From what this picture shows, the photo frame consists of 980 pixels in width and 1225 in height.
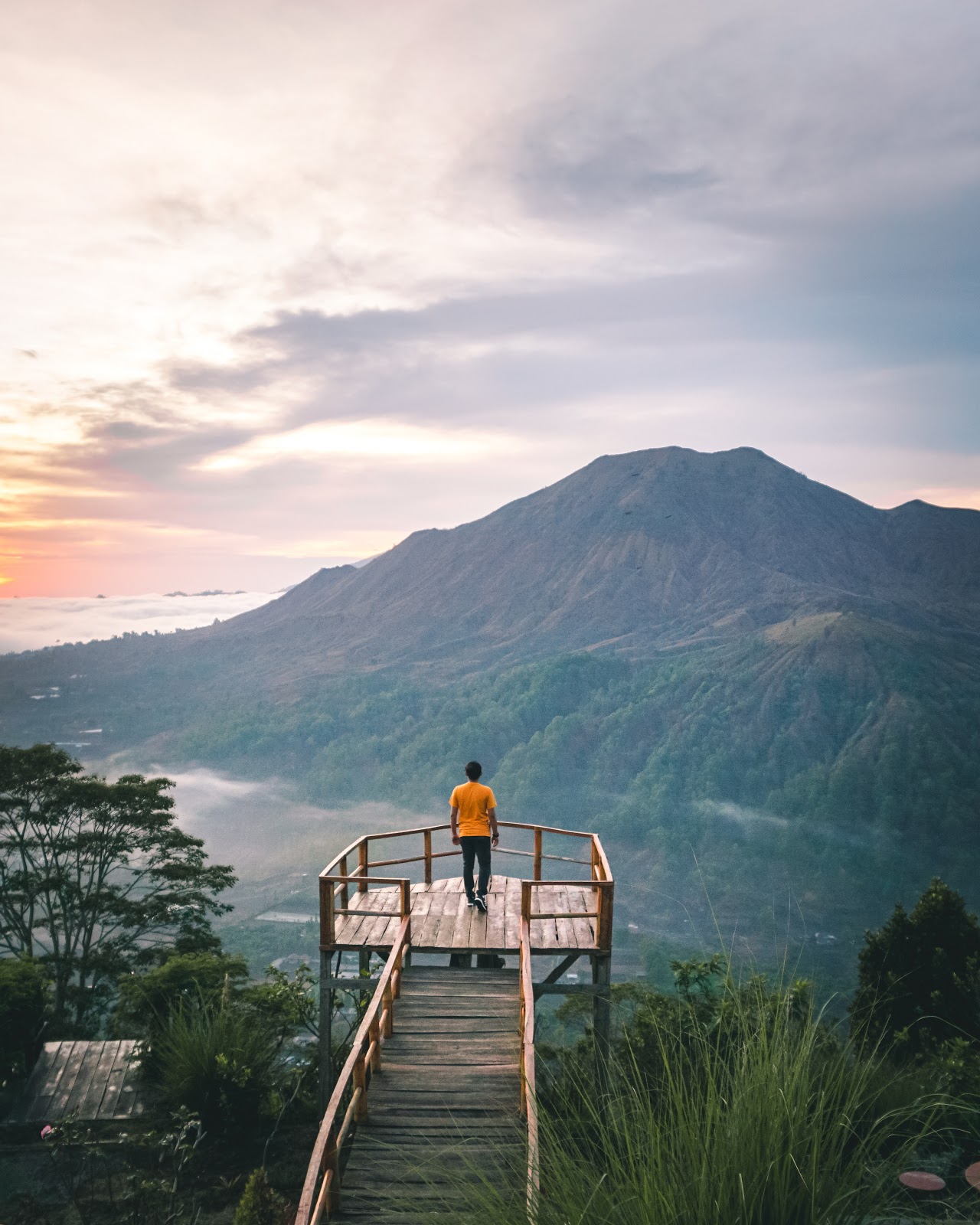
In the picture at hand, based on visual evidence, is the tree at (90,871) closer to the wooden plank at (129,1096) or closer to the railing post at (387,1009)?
the wooden plank at (129,1096)

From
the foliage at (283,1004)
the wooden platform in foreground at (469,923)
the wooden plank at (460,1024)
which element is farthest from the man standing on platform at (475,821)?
the foliage at (283,1004)

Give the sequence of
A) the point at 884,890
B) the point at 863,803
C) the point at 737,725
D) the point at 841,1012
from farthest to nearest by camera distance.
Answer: the point at 737,725
the point at 863,803
the point at 884,890
the point at 841,1012

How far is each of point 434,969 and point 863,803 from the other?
166m

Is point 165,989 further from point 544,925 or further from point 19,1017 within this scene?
point 544,925

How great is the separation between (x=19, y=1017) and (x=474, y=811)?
6505 millimetres

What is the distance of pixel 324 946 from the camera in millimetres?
10141

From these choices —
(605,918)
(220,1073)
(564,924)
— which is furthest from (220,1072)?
(605,918)

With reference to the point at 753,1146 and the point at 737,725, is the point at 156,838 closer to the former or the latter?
the point at 753,1146

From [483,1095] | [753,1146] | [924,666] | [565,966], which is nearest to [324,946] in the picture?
[565,966]

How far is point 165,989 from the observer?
1212 centimetres

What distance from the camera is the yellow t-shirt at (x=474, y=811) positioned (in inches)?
417

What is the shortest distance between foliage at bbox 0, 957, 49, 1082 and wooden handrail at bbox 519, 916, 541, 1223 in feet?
21.9

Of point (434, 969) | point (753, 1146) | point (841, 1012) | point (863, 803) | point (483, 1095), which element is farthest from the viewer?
point (863, 803)

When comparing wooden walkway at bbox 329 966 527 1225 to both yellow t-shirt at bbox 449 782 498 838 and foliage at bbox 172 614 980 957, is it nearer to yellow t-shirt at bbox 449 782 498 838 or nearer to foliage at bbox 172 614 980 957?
yellow t-shirt at bbox 449 782 498 838
